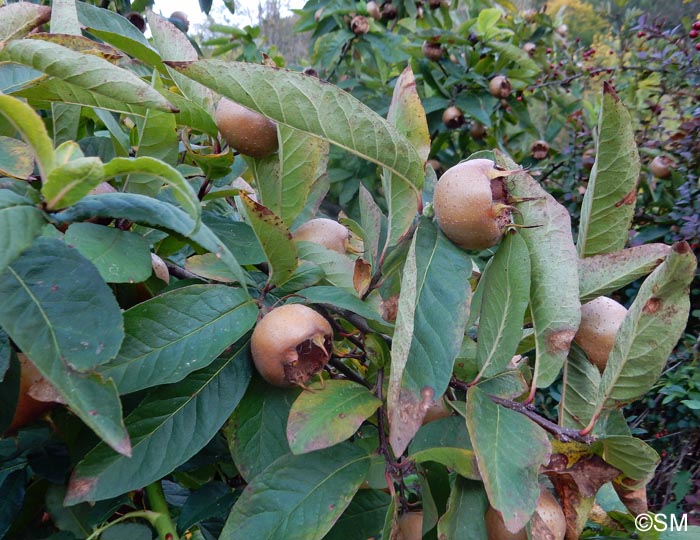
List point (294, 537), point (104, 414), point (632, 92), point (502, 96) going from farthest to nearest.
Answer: point (632, 92)
point (502, 96)
point (294, 537)
point (104, 414)

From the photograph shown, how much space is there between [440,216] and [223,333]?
0.27 m

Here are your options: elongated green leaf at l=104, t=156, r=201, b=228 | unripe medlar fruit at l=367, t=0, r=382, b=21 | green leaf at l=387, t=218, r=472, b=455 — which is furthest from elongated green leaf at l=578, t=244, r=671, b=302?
unripe medlar fruit at l=367, t=0, r=382, b=21

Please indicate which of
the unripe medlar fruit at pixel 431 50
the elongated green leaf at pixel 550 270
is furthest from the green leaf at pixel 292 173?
the unripe medlar fruit at pixel 431 50

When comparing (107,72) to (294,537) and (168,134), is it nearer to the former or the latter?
(168,134)

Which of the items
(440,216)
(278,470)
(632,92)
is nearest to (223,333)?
(278,470)

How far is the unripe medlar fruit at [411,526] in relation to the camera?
712mm

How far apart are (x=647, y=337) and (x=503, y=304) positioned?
0.50ft

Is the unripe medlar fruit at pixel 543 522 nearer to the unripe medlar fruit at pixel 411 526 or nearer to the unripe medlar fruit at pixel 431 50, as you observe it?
the unripe medlar fruit at pixel 411 526

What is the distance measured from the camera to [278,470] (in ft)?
2.10

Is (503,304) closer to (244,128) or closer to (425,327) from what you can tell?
(425,327)

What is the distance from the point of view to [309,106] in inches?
24.2

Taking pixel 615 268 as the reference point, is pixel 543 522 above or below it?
below

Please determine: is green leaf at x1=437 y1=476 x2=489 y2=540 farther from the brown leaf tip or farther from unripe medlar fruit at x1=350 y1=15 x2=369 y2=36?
unripe medlar fruit at x1=350 y1=15 x2=369 y2=36

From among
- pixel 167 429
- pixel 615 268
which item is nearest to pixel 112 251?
pixel 167 429
